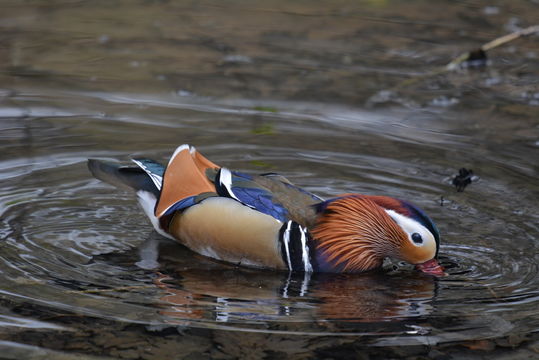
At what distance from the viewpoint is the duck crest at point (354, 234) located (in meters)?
5.70

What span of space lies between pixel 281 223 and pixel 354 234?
0.50 m

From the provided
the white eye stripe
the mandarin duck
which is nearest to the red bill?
the mandarin duck

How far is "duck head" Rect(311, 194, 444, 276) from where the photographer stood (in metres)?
5.57

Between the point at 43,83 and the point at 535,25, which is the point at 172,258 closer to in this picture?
the point at 43,83

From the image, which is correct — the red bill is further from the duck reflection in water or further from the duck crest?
the duck crest

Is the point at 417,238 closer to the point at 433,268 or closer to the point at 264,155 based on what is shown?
the point at 433,268

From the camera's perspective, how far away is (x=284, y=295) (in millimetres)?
5215

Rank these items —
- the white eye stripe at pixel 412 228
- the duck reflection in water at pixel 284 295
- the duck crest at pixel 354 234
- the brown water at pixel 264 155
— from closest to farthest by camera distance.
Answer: the brown water at pixel 264 155 → the duck reflection in water at pixel 284 295 → the white eye stripe at pixel 412 228 → the duck crest at pixel 354 234

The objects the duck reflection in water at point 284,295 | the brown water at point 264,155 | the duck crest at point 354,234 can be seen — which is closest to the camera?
the brown water at point 264,155

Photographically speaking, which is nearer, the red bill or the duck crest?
the red bill

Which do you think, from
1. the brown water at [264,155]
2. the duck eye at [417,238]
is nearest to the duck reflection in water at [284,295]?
the brown water at [264,155]

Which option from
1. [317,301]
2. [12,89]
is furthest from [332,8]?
[317,301]

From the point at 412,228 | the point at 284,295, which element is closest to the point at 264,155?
the point at 412,228

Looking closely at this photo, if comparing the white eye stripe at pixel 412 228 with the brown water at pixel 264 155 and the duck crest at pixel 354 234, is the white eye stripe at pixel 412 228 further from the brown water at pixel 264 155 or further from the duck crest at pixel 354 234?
the brown water at pixel 264 155
